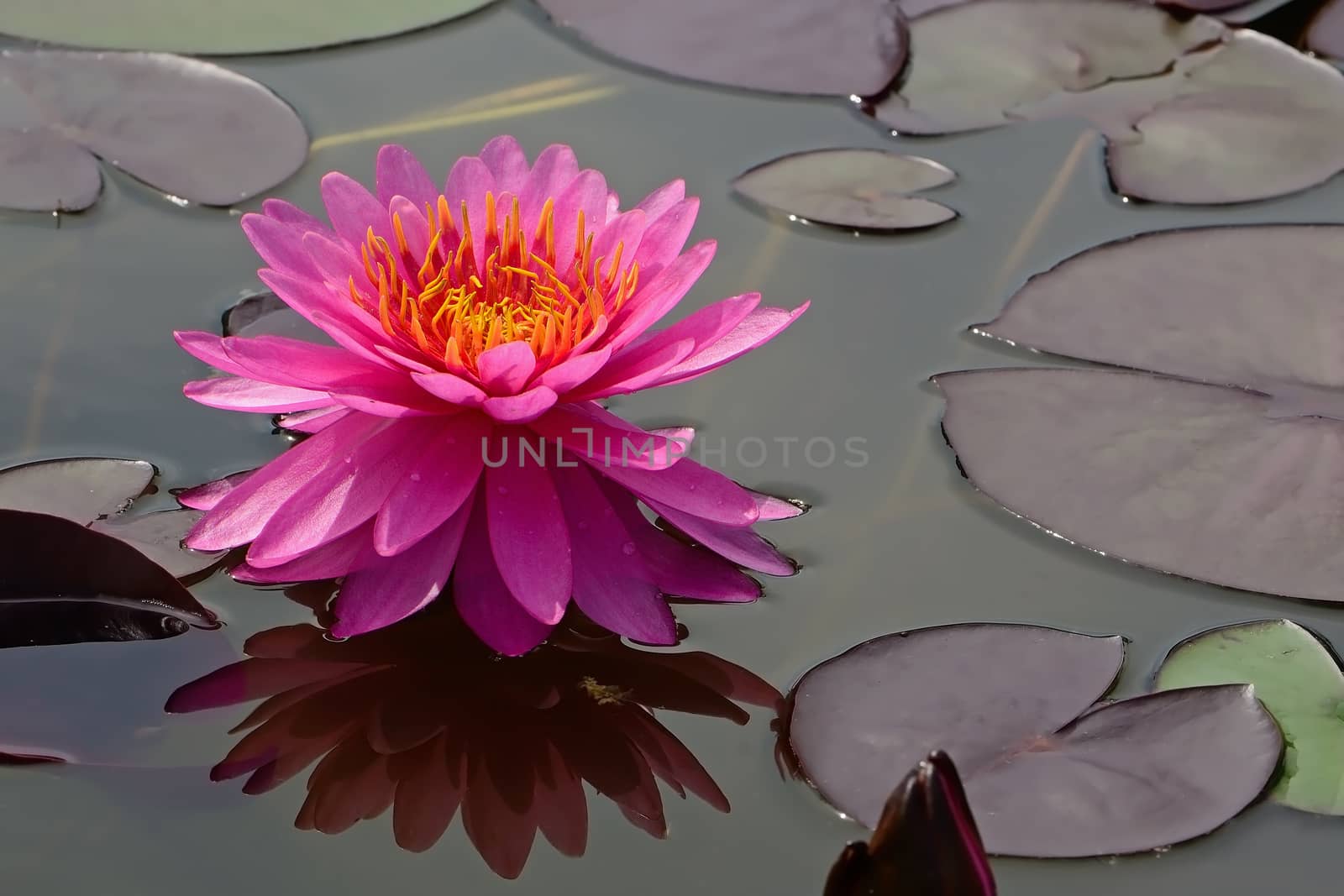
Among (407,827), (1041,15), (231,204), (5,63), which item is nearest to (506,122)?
(231,204)

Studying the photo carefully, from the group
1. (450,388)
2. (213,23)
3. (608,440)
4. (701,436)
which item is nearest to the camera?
(450,388)

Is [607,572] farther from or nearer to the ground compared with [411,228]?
nearer to the ground

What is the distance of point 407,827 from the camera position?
1347mm

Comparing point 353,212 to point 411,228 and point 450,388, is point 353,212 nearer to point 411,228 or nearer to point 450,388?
point 411,228

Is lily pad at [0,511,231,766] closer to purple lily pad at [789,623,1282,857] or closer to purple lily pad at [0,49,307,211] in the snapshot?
purple lily pad at [789,623,1282,857]

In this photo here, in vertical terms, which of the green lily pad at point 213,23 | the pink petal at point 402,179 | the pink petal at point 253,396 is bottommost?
Answer: the pink petal at point 253,396

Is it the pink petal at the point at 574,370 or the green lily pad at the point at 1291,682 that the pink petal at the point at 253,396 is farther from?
the green lily pad at the point at 1291,682

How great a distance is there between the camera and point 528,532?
4.89 ft

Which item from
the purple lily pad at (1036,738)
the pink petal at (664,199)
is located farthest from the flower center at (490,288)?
the purple lily pad at (1036,738)

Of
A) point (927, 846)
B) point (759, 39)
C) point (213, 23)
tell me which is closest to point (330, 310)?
point (927, 846)

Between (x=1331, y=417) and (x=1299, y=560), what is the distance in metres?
0.28

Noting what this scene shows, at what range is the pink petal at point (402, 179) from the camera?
1663 millimetres

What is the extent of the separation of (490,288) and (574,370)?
0.89 feet

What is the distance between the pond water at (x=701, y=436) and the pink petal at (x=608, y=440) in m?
0.24
